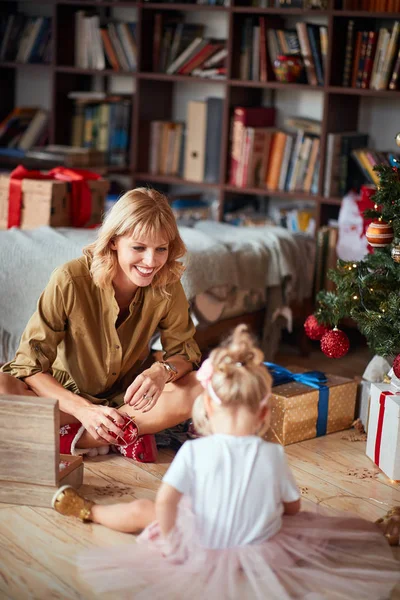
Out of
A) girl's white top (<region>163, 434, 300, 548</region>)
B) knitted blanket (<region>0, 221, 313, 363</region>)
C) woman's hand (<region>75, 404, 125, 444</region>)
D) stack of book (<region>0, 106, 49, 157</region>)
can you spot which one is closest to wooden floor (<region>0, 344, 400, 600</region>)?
woman's hand (<region>75, 404, 125, 444</region>)

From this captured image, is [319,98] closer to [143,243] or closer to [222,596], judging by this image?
[143,243]

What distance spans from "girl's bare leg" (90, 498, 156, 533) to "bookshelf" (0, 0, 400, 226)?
6.75 feet

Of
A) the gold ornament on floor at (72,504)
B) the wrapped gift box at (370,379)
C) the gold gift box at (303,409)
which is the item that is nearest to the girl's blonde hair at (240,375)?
the gold ornament on floor at (72,504)

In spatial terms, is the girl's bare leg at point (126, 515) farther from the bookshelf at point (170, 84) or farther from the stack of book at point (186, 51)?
the stack of book at point (186, 51)

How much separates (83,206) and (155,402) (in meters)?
1.35

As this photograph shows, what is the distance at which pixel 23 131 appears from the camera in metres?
4.60

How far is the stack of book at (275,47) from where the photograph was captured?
12.1 feet

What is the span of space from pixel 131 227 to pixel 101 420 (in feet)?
1.67

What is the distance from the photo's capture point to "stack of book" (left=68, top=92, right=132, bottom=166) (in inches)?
170

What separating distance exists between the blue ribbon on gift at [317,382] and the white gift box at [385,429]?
194 mm

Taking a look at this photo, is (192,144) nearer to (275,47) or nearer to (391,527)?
(275,47)

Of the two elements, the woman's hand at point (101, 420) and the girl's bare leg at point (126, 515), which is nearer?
the girl's bare leg at point (126, 515)

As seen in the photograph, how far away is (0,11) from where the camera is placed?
15.1ft

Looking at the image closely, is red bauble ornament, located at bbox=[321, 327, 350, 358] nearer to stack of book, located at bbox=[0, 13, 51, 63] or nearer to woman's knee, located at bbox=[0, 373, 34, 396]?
woman's knee, located at bbox=[0, 373, 34, 396]
